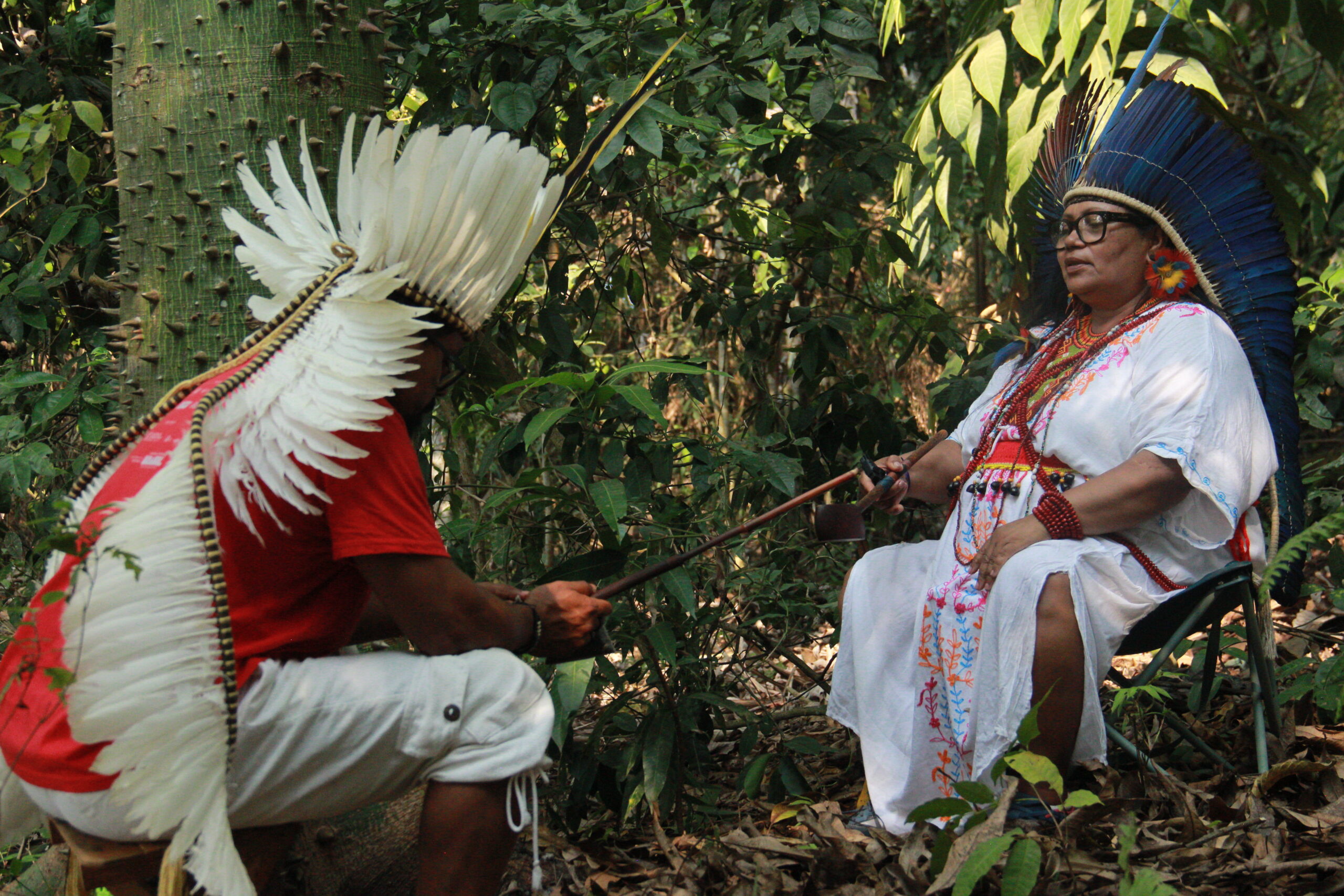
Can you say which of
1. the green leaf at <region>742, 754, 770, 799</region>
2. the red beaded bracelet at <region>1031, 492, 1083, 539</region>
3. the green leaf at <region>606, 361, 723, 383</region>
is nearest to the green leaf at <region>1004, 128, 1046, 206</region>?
the red beaded bracelet at <region>1031, 492, 1083, 539</region>

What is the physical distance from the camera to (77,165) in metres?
3.00

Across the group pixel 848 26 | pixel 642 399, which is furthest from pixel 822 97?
pixel 642 399

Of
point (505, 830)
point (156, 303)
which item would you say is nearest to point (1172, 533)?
point (505, 830)

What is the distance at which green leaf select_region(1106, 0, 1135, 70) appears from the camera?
2.80 meters

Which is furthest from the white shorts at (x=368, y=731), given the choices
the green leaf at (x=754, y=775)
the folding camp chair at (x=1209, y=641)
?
the folding camp chair at (x=1209, y=641)

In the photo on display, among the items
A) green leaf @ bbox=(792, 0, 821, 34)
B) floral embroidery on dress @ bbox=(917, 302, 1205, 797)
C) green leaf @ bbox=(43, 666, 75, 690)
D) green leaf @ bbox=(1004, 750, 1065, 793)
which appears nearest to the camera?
green leaf @ bbox=(43, 666, 75, 690)

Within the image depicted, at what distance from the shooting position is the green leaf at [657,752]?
2.56 metres

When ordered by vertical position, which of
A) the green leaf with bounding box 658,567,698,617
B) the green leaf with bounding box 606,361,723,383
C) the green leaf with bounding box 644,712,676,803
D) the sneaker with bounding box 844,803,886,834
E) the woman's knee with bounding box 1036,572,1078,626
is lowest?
the sneaker with bounding box 844,803,886,834

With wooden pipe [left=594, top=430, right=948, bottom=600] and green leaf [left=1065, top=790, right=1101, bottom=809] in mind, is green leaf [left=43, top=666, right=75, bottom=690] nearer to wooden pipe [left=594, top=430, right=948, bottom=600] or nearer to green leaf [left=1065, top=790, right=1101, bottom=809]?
wooden pipe [left=594, top=430, right=948, bottom=600]

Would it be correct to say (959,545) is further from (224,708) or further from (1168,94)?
(224,708)

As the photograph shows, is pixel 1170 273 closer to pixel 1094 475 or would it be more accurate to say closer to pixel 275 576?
pixel 1094 475

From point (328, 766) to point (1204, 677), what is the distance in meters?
1.97

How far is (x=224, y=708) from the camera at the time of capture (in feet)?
5.61

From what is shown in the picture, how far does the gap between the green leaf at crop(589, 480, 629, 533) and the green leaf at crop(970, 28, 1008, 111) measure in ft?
5.05
